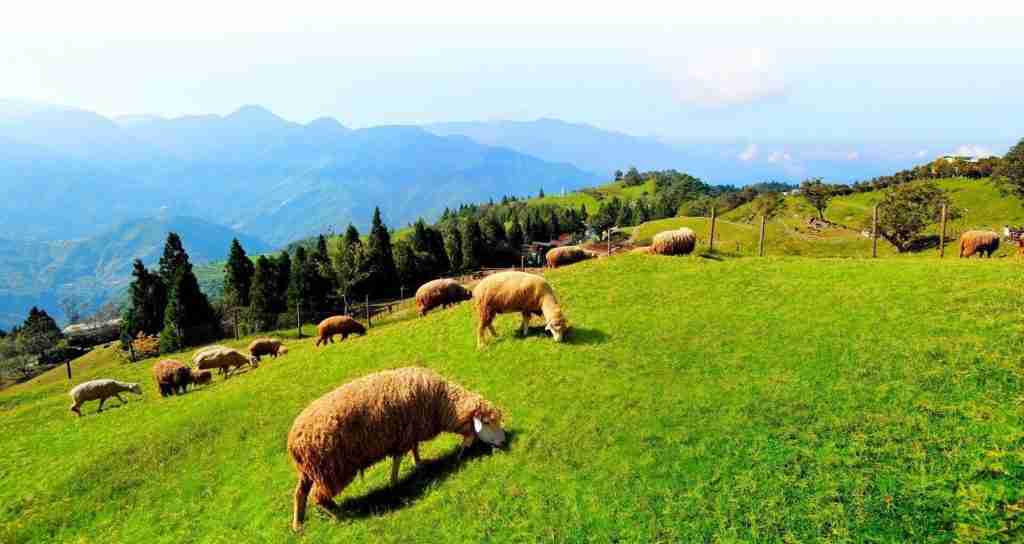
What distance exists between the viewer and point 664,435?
472 inches

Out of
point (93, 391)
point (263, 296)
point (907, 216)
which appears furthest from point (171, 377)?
point (907, 216)

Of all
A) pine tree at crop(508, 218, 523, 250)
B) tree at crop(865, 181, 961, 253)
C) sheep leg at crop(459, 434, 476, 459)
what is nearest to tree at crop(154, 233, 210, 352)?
sheep leg at crop(459, 434, 476, 459)

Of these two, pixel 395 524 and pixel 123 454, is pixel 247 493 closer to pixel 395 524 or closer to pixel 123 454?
pixel 395 524

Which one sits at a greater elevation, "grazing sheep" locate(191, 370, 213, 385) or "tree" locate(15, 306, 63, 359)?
"grazing sheep" locate(191, 370, 213, 385)

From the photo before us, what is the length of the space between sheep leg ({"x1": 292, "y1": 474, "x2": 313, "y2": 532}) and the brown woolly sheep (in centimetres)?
3722

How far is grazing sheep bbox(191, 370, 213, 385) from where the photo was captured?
1133 inches

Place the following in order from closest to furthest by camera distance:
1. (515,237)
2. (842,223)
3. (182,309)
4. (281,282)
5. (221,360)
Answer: (221,360), (182,309), (281,282), (842,223), (515,237)

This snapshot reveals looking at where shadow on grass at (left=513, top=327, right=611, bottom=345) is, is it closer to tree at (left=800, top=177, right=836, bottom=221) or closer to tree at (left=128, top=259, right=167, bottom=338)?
tree at (left=128, top=259, right=167, bottom=338)

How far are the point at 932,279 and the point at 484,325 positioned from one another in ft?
57.1

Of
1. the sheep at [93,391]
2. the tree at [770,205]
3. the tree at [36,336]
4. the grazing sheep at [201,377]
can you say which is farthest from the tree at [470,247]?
the sheep at [93,391]

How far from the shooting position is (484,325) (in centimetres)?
Answer: 1888

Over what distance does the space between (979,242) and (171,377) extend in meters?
46.9

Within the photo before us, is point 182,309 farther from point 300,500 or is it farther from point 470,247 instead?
point 300,500

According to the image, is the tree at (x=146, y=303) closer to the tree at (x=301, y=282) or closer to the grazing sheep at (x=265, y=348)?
the tree at (x=301, y=282)
